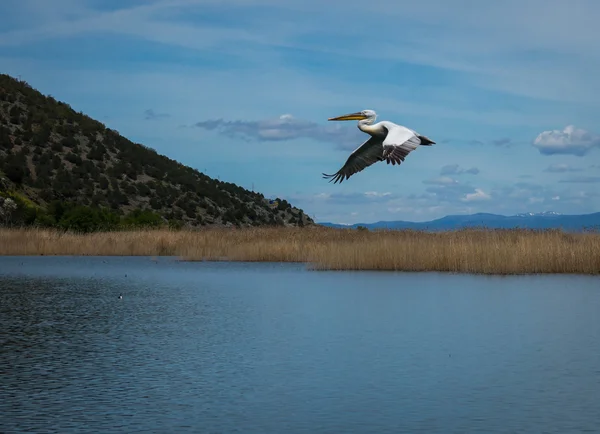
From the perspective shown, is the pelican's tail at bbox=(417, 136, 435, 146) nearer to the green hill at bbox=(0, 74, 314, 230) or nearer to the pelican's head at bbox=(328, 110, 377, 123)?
the pelican's head at bbox=(328, 110, 377, 123)

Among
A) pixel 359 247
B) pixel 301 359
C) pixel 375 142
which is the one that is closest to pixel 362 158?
pixel 375 142

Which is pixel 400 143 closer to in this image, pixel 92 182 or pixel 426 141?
pixel 426 141

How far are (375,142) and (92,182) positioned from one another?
138ft

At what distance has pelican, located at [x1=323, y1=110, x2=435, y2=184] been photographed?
1232cm

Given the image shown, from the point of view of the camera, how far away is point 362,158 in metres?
14.5

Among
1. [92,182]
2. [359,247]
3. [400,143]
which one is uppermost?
[92,182]

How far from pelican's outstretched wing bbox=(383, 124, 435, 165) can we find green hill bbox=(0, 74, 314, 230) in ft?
98.5

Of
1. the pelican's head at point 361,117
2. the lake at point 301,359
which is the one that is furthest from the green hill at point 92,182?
the pelican's head at point 361,117

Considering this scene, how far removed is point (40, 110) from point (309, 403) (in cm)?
5785

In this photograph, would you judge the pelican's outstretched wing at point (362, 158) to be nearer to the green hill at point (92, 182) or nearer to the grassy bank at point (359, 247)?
the grassy bank at point (359, 247)

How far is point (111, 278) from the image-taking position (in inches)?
939

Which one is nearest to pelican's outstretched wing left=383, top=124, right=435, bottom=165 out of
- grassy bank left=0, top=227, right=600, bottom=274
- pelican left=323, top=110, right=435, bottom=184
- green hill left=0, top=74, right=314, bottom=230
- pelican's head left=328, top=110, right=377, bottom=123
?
pelican left=323, top=110, right=435, bottom=184

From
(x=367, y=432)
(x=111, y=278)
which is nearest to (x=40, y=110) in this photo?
(x=111, y=278)

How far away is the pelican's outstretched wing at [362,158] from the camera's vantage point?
47.2 ft
